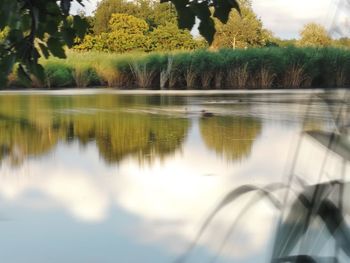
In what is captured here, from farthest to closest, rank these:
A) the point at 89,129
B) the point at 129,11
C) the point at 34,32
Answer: the point at 129,11 < the point at 89,129 < the point at 34,32

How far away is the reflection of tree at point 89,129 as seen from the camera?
175 inches

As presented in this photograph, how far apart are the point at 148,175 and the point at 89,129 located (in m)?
2.30

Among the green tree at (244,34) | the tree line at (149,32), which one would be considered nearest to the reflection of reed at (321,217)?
the tree line at (149,32)

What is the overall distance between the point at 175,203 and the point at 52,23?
5.93 ft

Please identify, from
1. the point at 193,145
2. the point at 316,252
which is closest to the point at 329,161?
the point at 316,252

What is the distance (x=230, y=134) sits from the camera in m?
5.07

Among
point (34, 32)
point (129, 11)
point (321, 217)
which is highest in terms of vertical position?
point (129, 11)

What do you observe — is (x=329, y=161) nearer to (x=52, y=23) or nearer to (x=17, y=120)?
(x=52, y=23)

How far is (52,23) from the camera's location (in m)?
1.06

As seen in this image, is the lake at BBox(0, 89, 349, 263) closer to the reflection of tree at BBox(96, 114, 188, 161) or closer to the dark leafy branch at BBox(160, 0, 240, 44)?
A: the reflection of tree at BBox(96, 114, 188, 161)

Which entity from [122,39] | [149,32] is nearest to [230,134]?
[122,39]

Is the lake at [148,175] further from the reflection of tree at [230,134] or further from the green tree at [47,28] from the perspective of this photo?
the green tree at [47,28]

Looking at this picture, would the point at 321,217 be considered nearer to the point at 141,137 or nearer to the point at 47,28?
the point at 47,28

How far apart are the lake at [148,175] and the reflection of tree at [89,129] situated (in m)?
0.01
